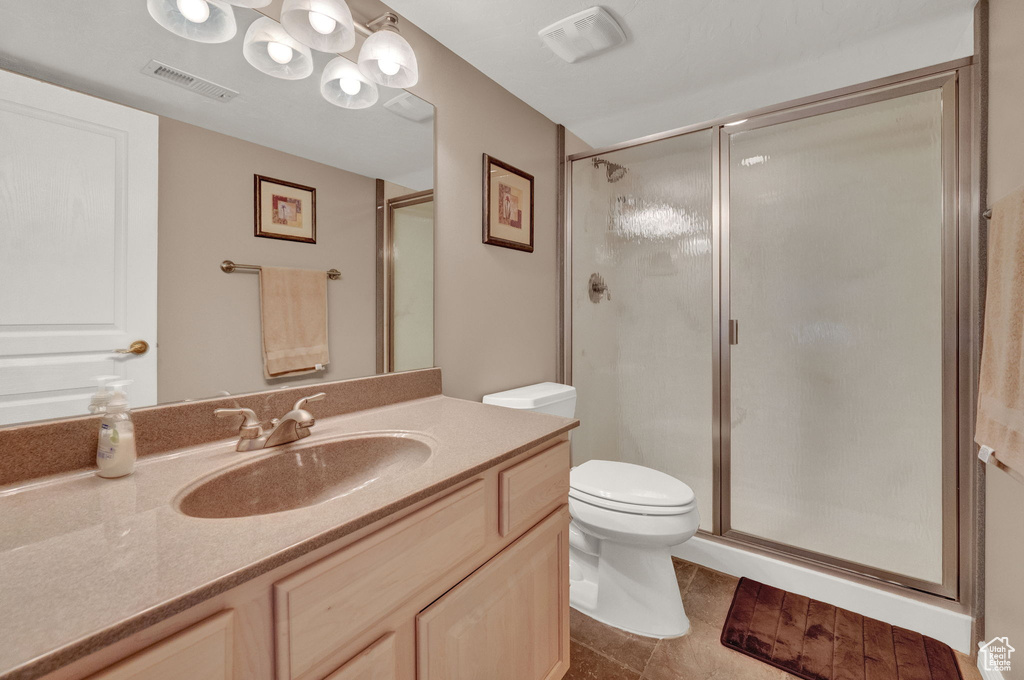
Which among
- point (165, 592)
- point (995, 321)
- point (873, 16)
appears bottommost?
point (165, 592)

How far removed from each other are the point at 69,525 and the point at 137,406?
371mm

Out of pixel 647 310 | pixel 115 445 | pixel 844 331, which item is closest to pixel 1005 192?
pixel 844 331

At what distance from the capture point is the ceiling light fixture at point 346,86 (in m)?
1.30

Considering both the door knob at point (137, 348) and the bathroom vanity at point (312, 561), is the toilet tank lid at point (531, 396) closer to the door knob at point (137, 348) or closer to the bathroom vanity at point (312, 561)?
the bathroom vanity at point (312, 561)

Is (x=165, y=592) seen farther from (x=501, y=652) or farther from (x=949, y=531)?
(x=949, y=531)

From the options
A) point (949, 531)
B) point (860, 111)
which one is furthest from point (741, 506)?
point (860, 111)

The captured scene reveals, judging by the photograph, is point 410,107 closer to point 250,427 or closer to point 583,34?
point 583,34

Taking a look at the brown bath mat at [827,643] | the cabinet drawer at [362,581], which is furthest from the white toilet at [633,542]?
the cabinet drawer at [362,581]

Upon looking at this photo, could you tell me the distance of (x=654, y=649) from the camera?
58.5 inches

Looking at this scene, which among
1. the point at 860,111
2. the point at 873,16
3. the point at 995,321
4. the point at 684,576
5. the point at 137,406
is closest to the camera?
the point at 137,406

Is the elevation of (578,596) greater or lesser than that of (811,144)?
lesser

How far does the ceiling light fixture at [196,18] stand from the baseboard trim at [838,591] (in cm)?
249

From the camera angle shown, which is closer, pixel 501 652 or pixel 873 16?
pixel 501 652

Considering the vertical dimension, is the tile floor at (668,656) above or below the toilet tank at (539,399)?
below
